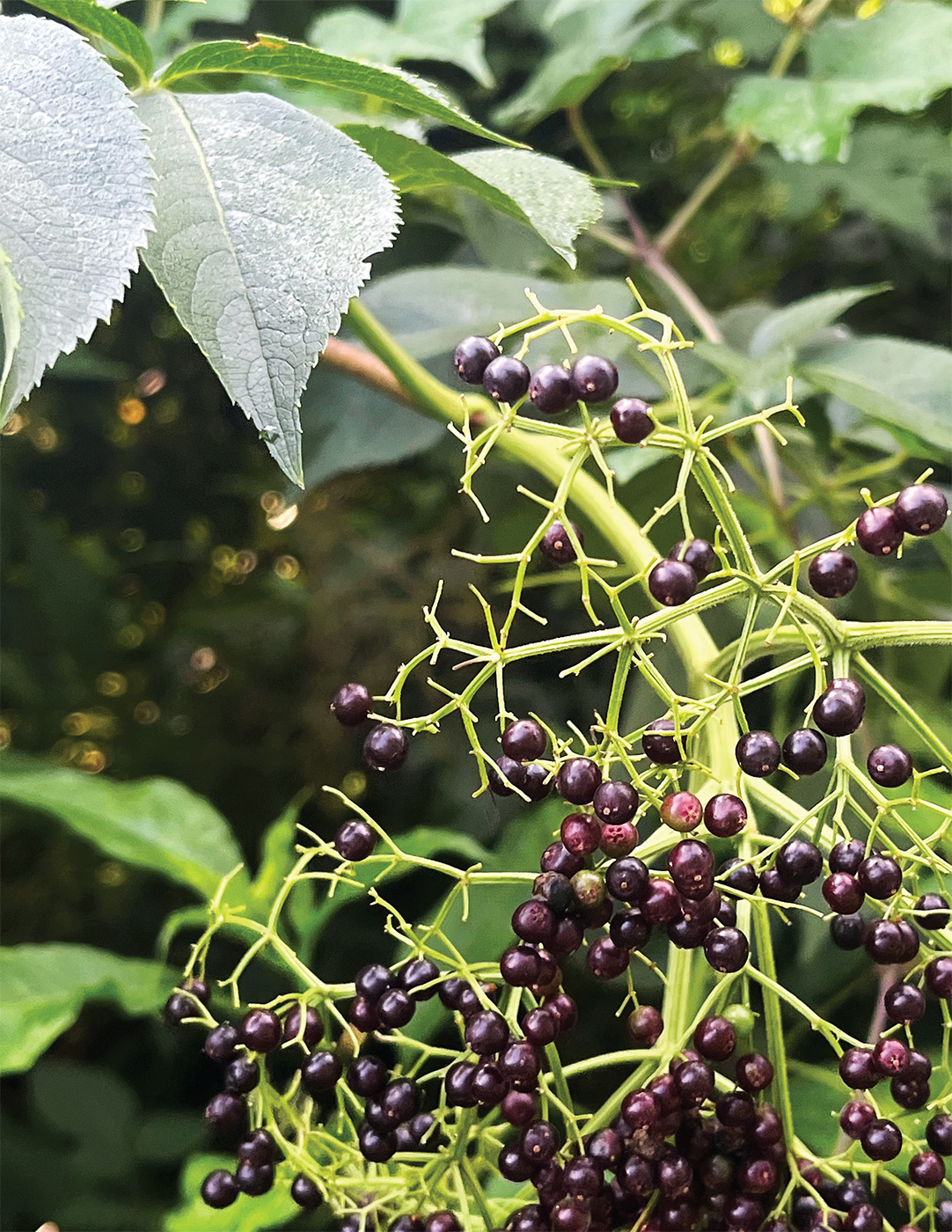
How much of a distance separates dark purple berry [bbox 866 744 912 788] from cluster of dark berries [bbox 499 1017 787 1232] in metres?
0.11

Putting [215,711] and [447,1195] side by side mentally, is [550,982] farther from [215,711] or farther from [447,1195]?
[215,711]

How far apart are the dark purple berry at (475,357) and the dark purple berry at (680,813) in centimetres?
16

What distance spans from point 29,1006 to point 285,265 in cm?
58

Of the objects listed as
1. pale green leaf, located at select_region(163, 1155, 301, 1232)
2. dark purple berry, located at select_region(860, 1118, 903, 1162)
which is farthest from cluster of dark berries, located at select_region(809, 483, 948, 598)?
pale green leaf, located at select_region(163, 1155, 301, 1232)

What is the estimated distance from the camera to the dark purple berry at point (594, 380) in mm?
366

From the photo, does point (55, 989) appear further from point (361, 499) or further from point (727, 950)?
point (361, 499)

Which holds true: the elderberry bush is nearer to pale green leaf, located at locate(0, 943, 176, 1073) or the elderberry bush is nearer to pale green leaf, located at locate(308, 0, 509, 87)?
pale green leaf, located at locate(0, 943, 176, 1073)

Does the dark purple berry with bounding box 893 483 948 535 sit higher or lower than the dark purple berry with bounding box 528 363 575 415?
lower

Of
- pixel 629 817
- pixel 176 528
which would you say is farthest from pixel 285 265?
pixel 176 528

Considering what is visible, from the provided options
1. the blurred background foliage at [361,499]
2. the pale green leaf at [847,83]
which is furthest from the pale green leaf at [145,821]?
the pale green leaf at [847,83]

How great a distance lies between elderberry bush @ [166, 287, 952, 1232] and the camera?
382 millimetres

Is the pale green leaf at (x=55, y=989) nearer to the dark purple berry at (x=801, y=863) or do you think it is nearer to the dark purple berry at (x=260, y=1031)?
the dark purple berry at (x=260, y=1031)

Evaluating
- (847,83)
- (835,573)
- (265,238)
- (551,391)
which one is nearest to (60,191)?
(265,238)

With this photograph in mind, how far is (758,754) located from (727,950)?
7cm
